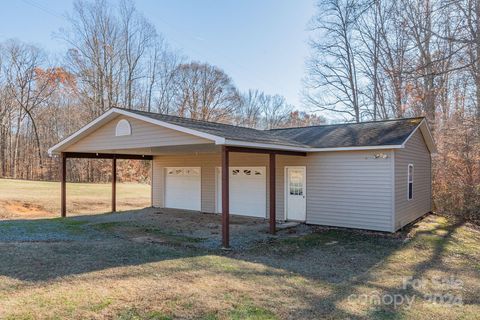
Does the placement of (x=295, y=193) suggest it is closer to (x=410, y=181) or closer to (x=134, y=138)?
(x=410, y=181)

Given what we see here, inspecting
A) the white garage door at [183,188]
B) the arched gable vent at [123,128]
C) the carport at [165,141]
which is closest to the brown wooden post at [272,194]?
the carport at [165,141]

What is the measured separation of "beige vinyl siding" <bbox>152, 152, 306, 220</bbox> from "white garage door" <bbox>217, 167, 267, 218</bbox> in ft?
0.63

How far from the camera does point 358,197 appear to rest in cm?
995

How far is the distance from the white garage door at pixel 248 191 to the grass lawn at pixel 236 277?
3.01 meters

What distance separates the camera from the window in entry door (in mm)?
11227

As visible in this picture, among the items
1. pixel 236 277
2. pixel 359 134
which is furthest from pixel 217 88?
pixel 236 277

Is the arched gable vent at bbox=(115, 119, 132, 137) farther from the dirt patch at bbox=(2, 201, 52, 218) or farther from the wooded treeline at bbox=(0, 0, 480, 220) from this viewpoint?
the wooded treeline at bbox=(0, 0, 480, 220)

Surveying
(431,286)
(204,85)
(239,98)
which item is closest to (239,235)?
(431,286)

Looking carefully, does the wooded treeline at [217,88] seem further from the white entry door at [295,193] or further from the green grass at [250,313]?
the green grass at [250,313]

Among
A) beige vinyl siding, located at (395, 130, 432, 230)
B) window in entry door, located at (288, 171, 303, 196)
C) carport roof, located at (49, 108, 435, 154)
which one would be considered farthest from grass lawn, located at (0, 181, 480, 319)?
carport roof, located at (49, 108, 435, 154)

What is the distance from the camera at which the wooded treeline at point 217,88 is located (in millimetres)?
14547

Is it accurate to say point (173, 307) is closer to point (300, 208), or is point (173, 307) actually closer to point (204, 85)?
point (300, 208)

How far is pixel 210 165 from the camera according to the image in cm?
1358

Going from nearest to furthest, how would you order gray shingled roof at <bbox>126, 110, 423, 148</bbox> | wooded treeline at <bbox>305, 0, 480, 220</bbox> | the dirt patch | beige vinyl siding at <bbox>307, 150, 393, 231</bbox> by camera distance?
1. gray shingled roof at <bbox>126, 110, 423, 148</bbox>
2. beige vinyl siding at <bbox>307, 150, 393, 231</bbox>
3. wooded treeline at <bbox>305, 0, 480, 220</bbox>
4. the dirt patch
